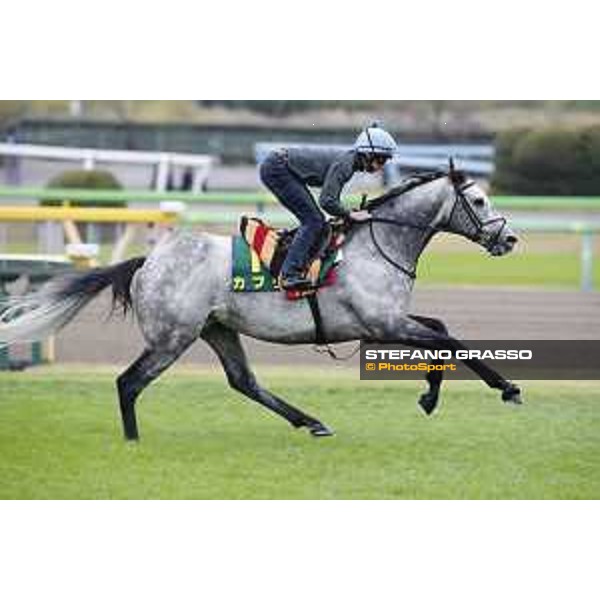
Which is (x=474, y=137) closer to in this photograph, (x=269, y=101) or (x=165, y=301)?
(x=269, y=101)

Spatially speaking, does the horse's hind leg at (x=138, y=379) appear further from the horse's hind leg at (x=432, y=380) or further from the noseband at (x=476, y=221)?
the noseband at (x=476, y=221)

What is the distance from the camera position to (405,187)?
338 inches

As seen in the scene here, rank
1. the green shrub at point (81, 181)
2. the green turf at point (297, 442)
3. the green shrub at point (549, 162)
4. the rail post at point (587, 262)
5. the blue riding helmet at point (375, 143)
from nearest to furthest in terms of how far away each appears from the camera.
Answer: the green turf at point (297, 442), the blue riding helmet at point (375, 143), the green shrub at point (549, 162), the rail post at point (587, 262), the green shrub at point (81, 181)

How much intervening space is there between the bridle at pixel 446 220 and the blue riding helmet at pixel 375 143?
47cm

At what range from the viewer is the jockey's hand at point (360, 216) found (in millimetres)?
8484

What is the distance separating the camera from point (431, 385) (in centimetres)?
848

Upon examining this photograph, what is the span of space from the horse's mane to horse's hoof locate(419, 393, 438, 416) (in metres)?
0.91

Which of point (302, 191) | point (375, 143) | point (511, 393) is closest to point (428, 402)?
point (511, 393)

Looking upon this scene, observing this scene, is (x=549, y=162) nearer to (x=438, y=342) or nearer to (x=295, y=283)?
(x=438, y=342)

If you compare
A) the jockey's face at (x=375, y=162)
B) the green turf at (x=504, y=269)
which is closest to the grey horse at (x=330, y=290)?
the jockey's face at (x=375, y=162)

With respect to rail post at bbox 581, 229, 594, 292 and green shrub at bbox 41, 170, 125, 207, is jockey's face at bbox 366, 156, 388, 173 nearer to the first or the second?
rail post at bbox 581, 229, 594, 292

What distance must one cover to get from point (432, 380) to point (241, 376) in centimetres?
91

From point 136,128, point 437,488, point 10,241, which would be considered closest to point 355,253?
point 437,488

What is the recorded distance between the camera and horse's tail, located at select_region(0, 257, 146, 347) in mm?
8586
